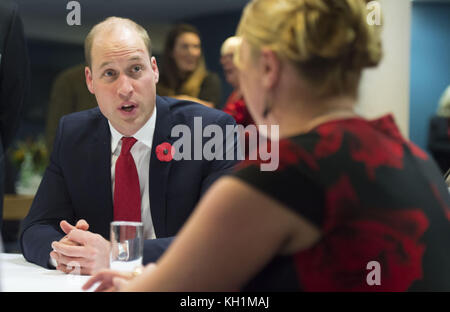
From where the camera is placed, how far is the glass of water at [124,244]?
1.50 m

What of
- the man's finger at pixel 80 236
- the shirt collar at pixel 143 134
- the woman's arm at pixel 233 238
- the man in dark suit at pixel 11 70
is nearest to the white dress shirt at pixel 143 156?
the shirt collar at pixel 143 134

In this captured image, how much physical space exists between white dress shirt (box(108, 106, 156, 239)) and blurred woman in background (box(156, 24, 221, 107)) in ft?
5.02

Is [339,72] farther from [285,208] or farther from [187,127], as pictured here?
[187,127]

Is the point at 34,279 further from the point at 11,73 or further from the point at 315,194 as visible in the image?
the point at 11,73

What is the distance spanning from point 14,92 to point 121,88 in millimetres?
651

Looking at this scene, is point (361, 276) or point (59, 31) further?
point (59, 31)

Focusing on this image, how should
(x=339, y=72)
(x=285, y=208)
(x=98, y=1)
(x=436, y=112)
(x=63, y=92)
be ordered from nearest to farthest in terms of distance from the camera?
(x=285, y=208) → (x=339, y=72) → (x=63, y=92) → (x=436, y=112) → (x=98, y=1)

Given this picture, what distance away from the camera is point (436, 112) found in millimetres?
6965

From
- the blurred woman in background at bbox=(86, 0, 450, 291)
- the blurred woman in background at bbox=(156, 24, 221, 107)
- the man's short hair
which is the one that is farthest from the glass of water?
the blurred woman in background at bbox=(156, 24, 221, 107)

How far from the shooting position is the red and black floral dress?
0.94 meters

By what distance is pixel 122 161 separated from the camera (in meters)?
2.12

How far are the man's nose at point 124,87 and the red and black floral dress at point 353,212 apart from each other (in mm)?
1189

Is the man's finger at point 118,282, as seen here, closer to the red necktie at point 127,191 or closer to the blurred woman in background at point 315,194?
the blurred woman in background at point 315,194

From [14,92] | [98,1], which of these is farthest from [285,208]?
[98,1]
